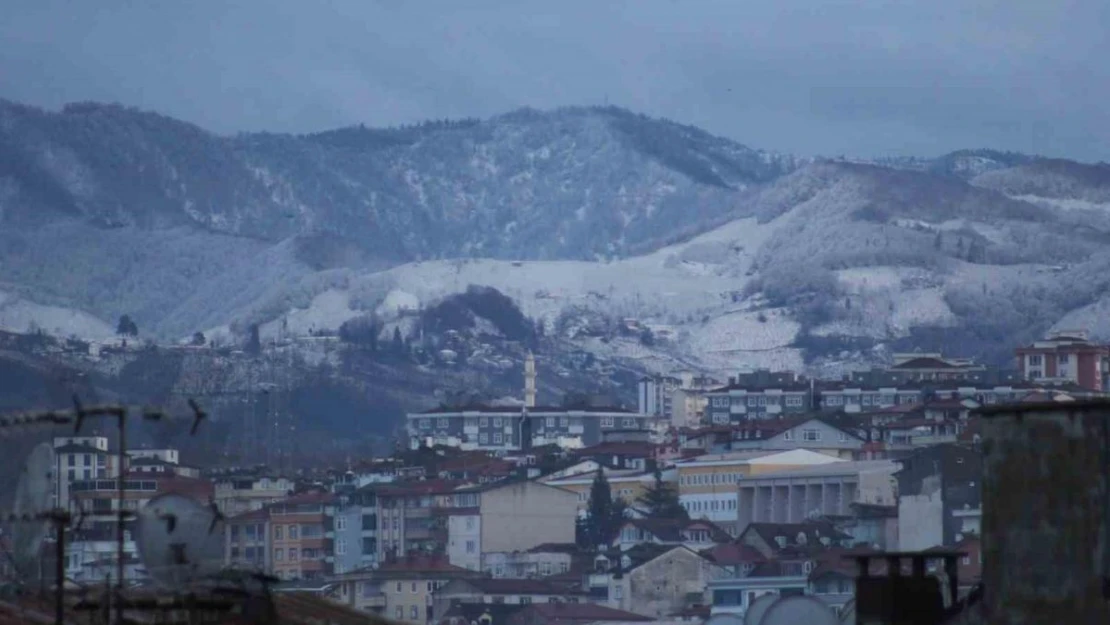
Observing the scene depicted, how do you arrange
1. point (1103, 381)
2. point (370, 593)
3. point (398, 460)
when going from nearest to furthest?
1. point (370, 593)
2. point (398, 460)
3. point (1103, 381)

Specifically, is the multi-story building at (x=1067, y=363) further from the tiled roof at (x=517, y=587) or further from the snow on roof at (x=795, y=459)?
the tiled roof at (x=517, y=587)

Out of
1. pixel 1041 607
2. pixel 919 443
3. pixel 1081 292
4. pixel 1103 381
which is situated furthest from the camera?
pixel 1081 292

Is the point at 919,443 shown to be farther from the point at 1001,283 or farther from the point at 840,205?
the point at 840,205

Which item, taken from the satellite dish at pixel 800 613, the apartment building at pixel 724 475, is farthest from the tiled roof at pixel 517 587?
the satellite dish at pixel 800 613

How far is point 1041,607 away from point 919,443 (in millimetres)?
78756

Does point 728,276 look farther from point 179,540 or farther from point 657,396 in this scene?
point 179,540

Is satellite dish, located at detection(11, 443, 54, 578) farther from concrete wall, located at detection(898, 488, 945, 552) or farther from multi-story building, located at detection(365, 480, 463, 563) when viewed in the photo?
multi-story building, located at detection(365, 480, 463, 563)

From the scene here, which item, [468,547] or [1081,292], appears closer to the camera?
[468,547]

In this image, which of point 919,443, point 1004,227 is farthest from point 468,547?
point 1004,227

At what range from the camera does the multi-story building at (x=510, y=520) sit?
280ft

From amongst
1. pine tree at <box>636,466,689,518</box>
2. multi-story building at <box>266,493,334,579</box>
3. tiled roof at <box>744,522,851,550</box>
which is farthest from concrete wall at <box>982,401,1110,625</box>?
pine tree at <box>636,466,689,518</box>

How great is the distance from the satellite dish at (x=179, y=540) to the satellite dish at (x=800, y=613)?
14.4ft

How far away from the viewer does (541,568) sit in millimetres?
80812

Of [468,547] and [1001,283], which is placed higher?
[1001,283]
